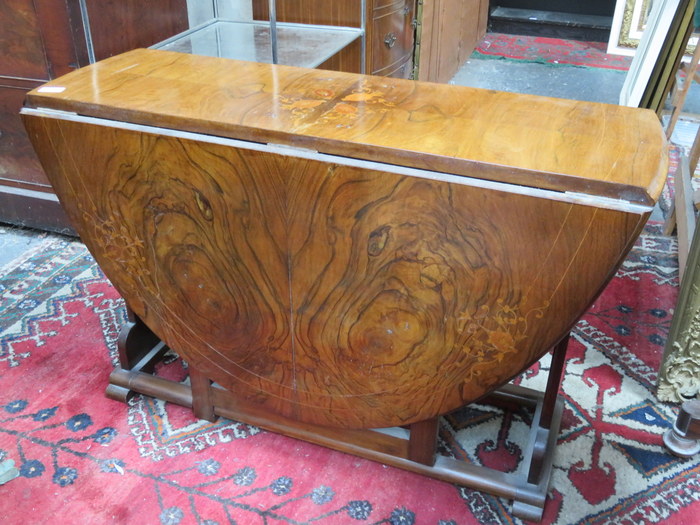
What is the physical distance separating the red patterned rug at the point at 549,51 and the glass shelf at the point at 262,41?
8.23ft

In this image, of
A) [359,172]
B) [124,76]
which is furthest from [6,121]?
[359,172]

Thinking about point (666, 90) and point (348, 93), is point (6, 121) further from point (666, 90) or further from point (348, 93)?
point (666, 90)

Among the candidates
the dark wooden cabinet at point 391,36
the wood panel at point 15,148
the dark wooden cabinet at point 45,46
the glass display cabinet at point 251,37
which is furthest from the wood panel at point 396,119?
the dark wooden cabinet at point 391,36

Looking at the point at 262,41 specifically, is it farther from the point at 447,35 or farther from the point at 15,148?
the point at 447,35

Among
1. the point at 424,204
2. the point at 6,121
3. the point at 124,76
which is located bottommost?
the point at 6,121

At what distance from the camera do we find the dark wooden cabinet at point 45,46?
2.10 m

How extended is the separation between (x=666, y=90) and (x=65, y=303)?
2.20 meters

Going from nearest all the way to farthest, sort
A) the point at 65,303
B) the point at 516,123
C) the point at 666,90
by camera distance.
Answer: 1. the point at 516,123
2. the point at 65,303
3. the point at 666,90

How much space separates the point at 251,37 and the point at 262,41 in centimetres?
7

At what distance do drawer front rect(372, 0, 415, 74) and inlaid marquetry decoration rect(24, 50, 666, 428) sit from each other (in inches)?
52.8

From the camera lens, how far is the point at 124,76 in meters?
1.53

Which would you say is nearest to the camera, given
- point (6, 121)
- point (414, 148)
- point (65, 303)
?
→ point (414, 148)

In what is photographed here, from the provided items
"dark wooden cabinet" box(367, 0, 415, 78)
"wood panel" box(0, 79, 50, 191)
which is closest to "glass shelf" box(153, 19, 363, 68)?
"dark wooden cabinet" box(367, 0, 415, 78)

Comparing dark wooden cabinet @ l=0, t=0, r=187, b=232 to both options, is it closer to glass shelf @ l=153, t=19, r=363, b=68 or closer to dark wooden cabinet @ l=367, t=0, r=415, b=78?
glass shelf @ l=153, t=19, r=363, b=68
